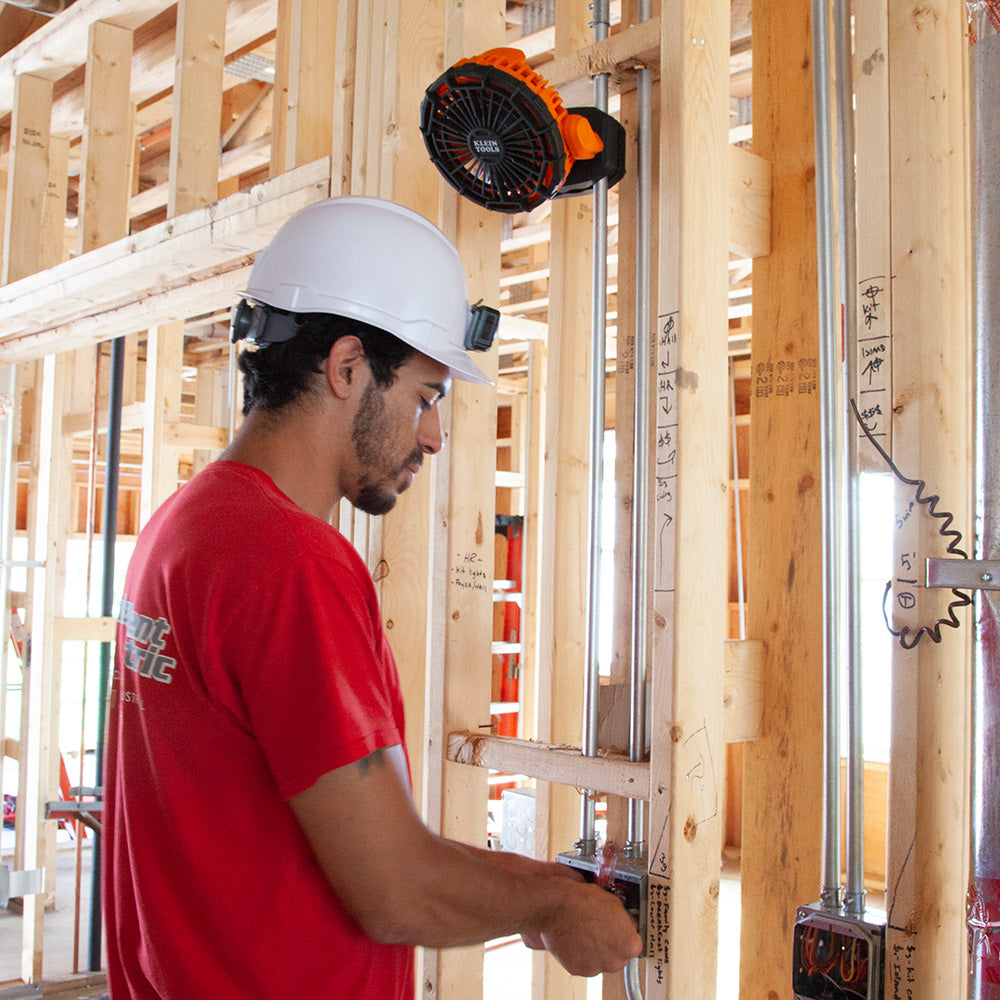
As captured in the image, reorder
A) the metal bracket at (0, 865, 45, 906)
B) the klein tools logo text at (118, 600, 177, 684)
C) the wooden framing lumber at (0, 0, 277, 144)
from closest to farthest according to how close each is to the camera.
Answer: the klein tools logo text at (118, 600, 177, 684), the wooden framing lumber at (0, 0, 277, 144), the metal bracket at (0, 865, 45, 906)

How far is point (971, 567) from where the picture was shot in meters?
1.06

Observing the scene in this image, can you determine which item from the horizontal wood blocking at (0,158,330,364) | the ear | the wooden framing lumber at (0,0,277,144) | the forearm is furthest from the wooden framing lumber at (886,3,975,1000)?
the wooden framing lumber at (0,0,277,144)

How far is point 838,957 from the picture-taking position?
1300 mm

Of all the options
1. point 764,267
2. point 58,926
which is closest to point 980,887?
point 764,267

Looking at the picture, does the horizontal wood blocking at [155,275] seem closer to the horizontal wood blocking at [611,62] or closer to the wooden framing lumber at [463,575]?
the wooden framing lumber at [463,575]

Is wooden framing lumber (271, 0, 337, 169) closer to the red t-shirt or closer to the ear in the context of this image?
the ear

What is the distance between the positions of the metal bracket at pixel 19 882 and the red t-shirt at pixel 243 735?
2825 millimetres

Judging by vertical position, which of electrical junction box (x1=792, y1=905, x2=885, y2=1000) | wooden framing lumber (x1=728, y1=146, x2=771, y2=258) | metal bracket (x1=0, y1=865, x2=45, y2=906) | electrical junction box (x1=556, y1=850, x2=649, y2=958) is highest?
wooden framing lumber (x1=728, y1=146, x2=771, y2=258)

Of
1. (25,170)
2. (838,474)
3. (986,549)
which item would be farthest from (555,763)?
(25,170)

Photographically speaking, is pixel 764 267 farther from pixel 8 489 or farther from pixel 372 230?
pixel 8 489

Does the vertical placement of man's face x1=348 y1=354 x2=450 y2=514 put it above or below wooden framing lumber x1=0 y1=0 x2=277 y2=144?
below

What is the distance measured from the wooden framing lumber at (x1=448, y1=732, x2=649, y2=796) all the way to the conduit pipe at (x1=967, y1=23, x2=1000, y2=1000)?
412 millimetres

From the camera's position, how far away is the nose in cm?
147

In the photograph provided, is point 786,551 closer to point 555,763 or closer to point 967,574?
point 555,763
